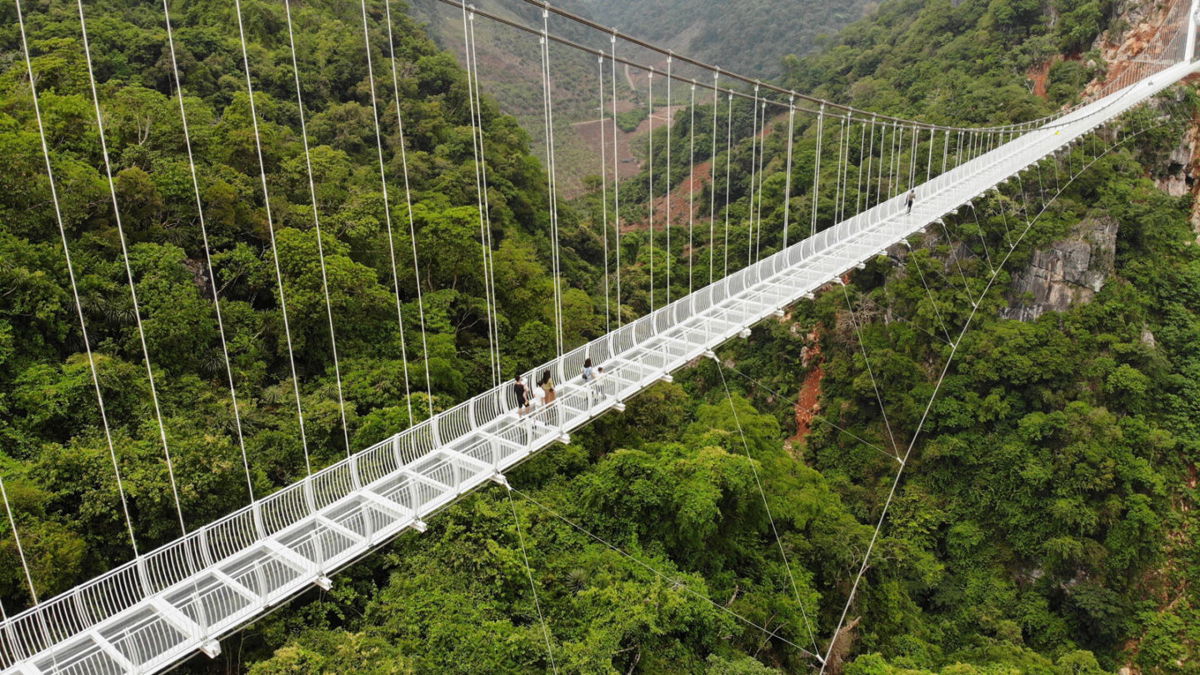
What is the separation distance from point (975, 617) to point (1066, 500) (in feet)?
12.0

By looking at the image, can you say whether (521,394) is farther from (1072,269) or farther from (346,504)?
(1072,269)

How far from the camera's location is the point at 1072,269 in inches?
934

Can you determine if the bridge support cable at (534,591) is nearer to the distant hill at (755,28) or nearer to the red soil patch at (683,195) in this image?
the red soil patch at (683,195)

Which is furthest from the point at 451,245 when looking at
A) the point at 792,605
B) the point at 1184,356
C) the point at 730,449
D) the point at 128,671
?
the point at 1184,356

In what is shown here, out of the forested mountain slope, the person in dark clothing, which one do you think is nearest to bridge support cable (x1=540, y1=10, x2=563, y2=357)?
the forested mountain slope

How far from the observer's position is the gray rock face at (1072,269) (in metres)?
23.6

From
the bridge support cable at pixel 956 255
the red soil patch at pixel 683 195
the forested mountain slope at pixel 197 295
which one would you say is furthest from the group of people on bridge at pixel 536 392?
the red soil patch at pixel 683 195

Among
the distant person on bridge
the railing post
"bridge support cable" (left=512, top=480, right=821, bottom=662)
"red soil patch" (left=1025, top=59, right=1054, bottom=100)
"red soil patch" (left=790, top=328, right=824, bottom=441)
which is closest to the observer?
the distant person on bridge

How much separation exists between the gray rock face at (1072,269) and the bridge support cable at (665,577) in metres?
16.0

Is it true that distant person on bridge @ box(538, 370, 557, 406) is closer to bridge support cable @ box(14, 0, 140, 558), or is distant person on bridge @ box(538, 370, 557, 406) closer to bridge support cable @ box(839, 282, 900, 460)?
bridge support cable @ box(14, 0, 140, 558)

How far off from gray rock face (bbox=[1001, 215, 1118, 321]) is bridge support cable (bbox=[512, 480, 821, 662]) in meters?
16.0

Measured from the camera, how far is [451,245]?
57.3 ft

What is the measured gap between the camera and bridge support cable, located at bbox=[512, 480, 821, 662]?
1205cm

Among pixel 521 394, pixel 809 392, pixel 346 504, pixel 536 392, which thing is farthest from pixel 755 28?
pixel 346 504
